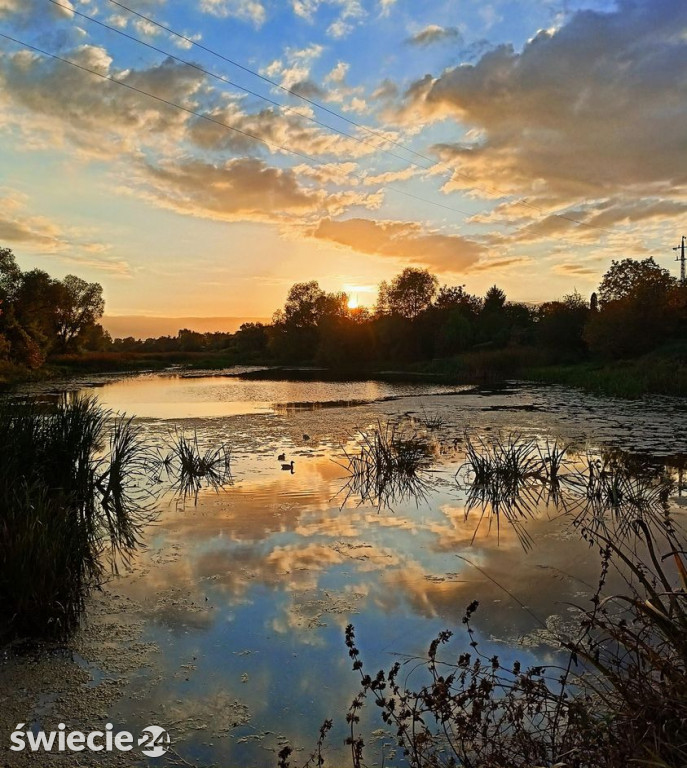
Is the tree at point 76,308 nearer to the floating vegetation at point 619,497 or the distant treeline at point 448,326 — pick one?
the distant treeline at point 448,326

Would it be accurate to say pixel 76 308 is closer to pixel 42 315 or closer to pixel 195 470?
pixel 42 315

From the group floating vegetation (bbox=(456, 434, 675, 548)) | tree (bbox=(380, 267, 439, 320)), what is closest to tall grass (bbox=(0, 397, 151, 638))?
floating vegetation (bbox=(456, 434, 675, 548))

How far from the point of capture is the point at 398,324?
5950cm

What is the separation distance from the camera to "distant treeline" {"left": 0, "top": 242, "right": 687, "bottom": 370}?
122ft

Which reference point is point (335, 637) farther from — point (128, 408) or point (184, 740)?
point (128, 408)

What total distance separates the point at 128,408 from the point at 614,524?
16.9 meters

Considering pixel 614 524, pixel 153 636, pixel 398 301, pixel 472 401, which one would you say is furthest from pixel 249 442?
pixel 398 301

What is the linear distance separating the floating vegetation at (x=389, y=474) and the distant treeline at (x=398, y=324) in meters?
29.9

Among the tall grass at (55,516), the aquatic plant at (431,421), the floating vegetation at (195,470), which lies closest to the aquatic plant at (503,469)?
the floating vegetation at (195,470)

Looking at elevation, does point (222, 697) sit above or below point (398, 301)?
below

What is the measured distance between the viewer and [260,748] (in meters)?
3.00

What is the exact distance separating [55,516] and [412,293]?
7007 centimetres

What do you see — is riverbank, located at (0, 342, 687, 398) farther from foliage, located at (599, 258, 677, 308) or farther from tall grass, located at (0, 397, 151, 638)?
tall grass, located at (0, 397, 151, 638)

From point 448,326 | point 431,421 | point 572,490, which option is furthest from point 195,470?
point 448,326
